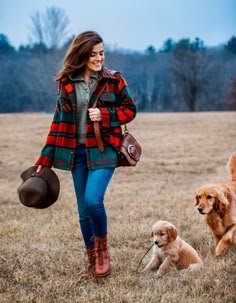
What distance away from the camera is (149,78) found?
6341cm

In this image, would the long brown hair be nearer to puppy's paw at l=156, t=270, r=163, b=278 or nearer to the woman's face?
the woman's face

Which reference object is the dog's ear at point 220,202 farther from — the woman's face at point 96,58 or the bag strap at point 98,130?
the woman's face at point 96,58

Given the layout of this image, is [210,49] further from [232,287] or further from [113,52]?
[232,287]

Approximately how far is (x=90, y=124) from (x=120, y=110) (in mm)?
288

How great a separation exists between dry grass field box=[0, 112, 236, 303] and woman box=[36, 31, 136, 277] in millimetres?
428

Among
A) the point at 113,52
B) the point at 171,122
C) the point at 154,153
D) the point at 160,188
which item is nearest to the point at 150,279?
the point at 160,188

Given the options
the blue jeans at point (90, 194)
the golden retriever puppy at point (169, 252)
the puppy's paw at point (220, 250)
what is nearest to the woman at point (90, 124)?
the blue jeans at point (90, 194)

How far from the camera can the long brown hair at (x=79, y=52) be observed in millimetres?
4398

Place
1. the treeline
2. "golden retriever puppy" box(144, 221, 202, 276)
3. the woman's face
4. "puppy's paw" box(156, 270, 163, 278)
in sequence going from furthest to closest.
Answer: the treeline < "golden retriever puppy" box(144, 221, 202, 276) < "puppy's paw" box(156, 270, 163, 278) < the woman's face

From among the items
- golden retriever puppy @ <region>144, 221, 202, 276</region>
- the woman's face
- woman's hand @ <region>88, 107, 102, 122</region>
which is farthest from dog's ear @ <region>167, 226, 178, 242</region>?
the woman's face

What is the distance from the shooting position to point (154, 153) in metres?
18.3

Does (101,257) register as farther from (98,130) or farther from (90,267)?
(98,130)

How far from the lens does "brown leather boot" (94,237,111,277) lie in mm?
4512

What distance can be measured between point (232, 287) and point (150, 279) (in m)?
0.75
